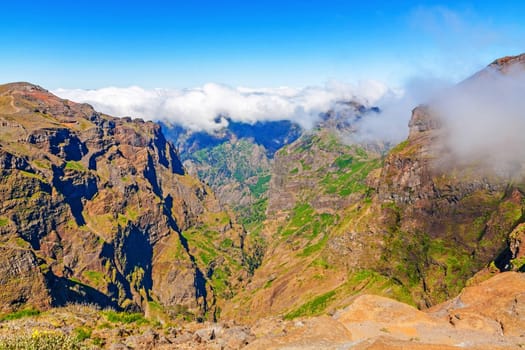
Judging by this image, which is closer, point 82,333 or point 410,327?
point 410,327

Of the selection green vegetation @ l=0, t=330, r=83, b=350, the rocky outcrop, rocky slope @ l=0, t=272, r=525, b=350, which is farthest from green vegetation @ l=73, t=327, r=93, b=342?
the rocky outcrop

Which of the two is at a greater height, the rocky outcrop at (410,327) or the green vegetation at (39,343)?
the green vegetation at (39,343)

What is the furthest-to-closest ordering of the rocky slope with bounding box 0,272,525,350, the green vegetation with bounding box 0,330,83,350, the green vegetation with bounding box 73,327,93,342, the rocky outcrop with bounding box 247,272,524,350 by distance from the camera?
the green vegetation with bounding box 73,327,93,342, the rocky slope with bounding box 0,272,525,350, the rocky outcrop with bounding box 247,272,524,350, the green vegetation with bounding box 0,330,83,350

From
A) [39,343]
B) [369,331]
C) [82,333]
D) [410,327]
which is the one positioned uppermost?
[39,343]

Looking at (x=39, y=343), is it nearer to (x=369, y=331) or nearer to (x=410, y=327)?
(x=369, y=331)

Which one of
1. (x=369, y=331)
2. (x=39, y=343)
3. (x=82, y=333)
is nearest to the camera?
(x=39, y=343)

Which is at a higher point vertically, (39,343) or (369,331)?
(39,343)

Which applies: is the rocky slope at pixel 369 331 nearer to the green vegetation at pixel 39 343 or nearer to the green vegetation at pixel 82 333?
the green vegetation at pixel 82 333

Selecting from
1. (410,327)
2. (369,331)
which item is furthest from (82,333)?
(410,327)

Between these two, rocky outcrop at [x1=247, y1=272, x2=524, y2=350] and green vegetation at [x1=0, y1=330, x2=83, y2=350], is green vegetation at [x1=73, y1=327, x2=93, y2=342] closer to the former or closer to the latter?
green vegetation at [x1=0, y1=330, x2=83, y2=350]

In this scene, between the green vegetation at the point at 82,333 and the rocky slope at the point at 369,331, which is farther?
the green vegetation at the point at 82,333

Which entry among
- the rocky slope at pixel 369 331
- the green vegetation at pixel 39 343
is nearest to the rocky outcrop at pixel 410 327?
the rocky slope at pixel 369 331
